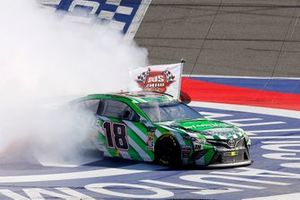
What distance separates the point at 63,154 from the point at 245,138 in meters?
3.15

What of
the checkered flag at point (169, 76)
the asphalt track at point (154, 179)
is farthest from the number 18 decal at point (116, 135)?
the checkered flag at point (169, 76)

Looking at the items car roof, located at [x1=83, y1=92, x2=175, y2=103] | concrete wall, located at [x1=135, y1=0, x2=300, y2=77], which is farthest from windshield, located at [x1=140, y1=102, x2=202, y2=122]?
concrete wall, located at [x1=135, y1=0, x2=300, y2=77]

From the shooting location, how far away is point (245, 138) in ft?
42.2

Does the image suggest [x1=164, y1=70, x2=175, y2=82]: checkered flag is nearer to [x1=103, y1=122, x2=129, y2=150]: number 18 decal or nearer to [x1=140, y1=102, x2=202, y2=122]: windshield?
[x1=140, y1=102, x2=202, y2=122]: windshield

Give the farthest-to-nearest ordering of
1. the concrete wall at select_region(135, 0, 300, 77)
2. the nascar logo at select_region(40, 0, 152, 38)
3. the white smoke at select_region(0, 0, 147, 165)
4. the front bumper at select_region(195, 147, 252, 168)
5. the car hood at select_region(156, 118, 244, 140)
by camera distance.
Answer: the nascar logo at select_region(40, 0, 152, 38) < the concrete wall at select_region(135, 0, 300, 77) < the white smoke at select_region(0, 0, 147, 165) < the car hood at select_region(156, 118, 244, 140) < the front bumper at select_region(195, 147, 252, 168)

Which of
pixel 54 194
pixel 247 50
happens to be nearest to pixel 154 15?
pixel 247 50

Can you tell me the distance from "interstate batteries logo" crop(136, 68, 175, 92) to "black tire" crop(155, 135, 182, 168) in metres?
3.20

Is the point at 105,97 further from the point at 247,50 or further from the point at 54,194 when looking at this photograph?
the point at 247,50

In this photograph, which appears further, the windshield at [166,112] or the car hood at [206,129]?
the windshield at [166,112]

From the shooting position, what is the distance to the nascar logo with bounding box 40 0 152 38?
1076 inches

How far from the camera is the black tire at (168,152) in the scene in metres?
12.5

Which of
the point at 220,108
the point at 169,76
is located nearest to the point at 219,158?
the point at 169,76

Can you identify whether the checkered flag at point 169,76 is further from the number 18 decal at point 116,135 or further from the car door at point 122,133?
the number 18 decal at point 116,135

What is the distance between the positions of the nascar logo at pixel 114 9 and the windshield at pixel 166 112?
43.3ft
